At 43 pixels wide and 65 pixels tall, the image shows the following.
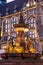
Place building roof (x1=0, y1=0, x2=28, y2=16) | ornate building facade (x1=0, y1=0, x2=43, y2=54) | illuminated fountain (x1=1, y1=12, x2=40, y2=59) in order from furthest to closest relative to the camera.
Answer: building roof (x1=0, y1=0, x2=28, y2=16), ornate building facade (x1=0, y1=0, x2=43, y2=54), illuminated fountain (x1=1, y1=12, x2=40, y2=59)

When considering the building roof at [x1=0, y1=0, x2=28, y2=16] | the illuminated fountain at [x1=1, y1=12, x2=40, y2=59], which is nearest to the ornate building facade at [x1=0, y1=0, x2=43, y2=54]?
the building roof at [x1=0, y1=0, x2=28, y2=16]

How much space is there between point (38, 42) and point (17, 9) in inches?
389

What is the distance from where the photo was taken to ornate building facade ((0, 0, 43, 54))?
3469 cm

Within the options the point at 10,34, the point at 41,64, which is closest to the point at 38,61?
the point at 41,64

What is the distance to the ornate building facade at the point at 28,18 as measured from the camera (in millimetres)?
34688

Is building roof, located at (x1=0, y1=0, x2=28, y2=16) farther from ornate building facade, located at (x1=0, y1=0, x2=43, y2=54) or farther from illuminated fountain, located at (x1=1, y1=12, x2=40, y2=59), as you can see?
illuminated fountain, located at (x1=1, y1=12, x2=40, y2=59)

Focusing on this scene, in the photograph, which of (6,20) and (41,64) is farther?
(6,20)

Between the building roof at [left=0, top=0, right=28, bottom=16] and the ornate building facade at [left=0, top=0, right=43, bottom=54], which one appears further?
the building roof at [left=0, top=0, right=28, bottom=16]

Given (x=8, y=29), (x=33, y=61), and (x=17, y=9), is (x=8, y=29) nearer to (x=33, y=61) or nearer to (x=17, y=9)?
(x=17, y=9)

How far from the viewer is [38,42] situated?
33844mm

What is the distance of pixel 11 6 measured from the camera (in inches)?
1745

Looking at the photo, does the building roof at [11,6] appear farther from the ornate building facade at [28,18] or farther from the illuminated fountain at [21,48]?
the illuminated fountain at [21,48]

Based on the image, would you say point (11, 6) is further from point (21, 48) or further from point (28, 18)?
point (21, 48)

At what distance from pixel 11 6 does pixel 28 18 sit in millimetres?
8580
